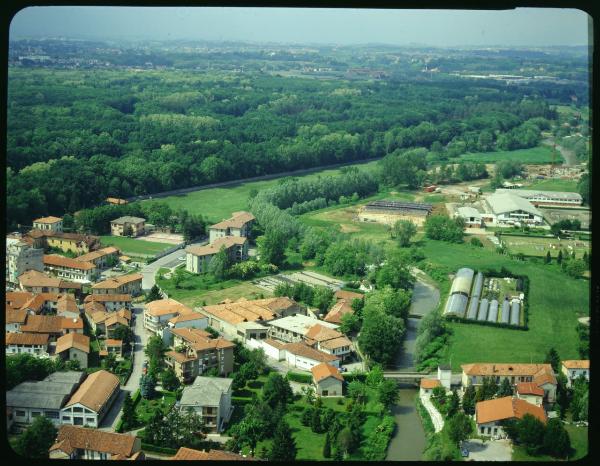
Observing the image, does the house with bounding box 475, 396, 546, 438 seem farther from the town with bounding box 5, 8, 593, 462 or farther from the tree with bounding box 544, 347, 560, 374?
the tree with bounding box 544, 347, 560, 374

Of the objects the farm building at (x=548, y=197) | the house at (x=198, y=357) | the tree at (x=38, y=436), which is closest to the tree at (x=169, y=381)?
the house at (x=198, y=357)

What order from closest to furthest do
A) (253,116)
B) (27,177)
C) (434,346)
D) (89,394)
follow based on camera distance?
(89,394) → (434,346) → (27,177) → (253,116)

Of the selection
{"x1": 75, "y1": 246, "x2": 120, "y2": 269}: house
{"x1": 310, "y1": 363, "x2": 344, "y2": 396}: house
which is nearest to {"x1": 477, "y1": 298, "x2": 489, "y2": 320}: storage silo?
{"x1": 310, "y1": 363, "x2": 344, "y2": 396}: house

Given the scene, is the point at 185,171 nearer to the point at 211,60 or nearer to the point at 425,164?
the point at 425,164

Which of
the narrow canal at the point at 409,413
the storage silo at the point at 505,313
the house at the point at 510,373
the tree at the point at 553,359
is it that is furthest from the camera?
the storage silo at the point at 505,313

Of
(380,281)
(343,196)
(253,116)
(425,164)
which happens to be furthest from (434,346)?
(253,116)

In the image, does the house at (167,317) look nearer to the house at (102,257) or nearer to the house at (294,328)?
the house at (294,328)
